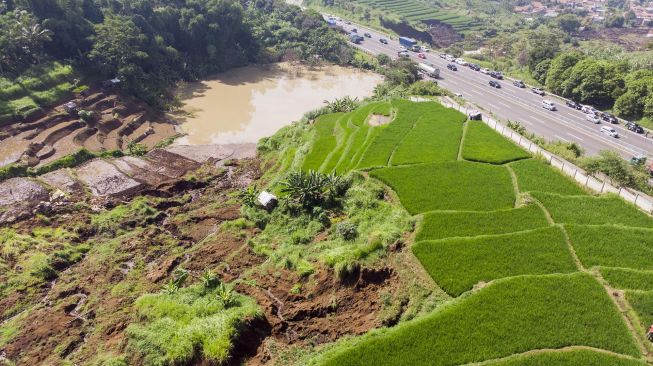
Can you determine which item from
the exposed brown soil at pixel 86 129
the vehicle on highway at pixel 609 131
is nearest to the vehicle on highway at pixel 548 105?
the vehicle on highway at pixel 609 131

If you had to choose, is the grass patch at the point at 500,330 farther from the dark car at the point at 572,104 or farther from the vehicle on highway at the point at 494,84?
the vehicle on highway at the point at 494,84

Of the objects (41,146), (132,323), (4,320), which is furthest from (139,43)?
(132,323)

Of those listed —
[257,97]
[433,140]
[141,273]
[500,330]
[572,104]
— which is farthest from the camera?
[257,97]

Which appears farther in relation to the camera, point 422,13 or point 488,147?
point 422,13

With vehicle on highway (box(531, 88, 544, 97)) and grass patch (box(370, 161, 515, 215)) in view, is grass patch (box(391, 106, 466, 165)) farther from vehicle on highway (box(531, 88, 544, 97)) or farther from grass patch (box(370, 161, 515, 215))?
vehicle on highway (box(531, 88, 544, 97))

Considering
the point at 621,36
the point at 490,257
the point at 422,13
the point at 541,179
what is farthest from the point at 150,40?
the point at 621,36

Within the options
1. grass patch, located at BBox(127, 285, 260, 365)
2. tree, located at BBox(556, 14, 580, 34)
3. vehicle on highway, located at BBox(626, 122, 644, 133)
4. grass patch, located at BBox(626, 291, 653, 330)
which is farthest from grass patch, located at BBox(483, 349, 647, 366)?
tree, located at BBox(556, 14, 580, 34)

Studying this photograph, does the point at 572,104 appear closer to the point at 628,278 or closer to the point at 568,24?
the point at 628,278
